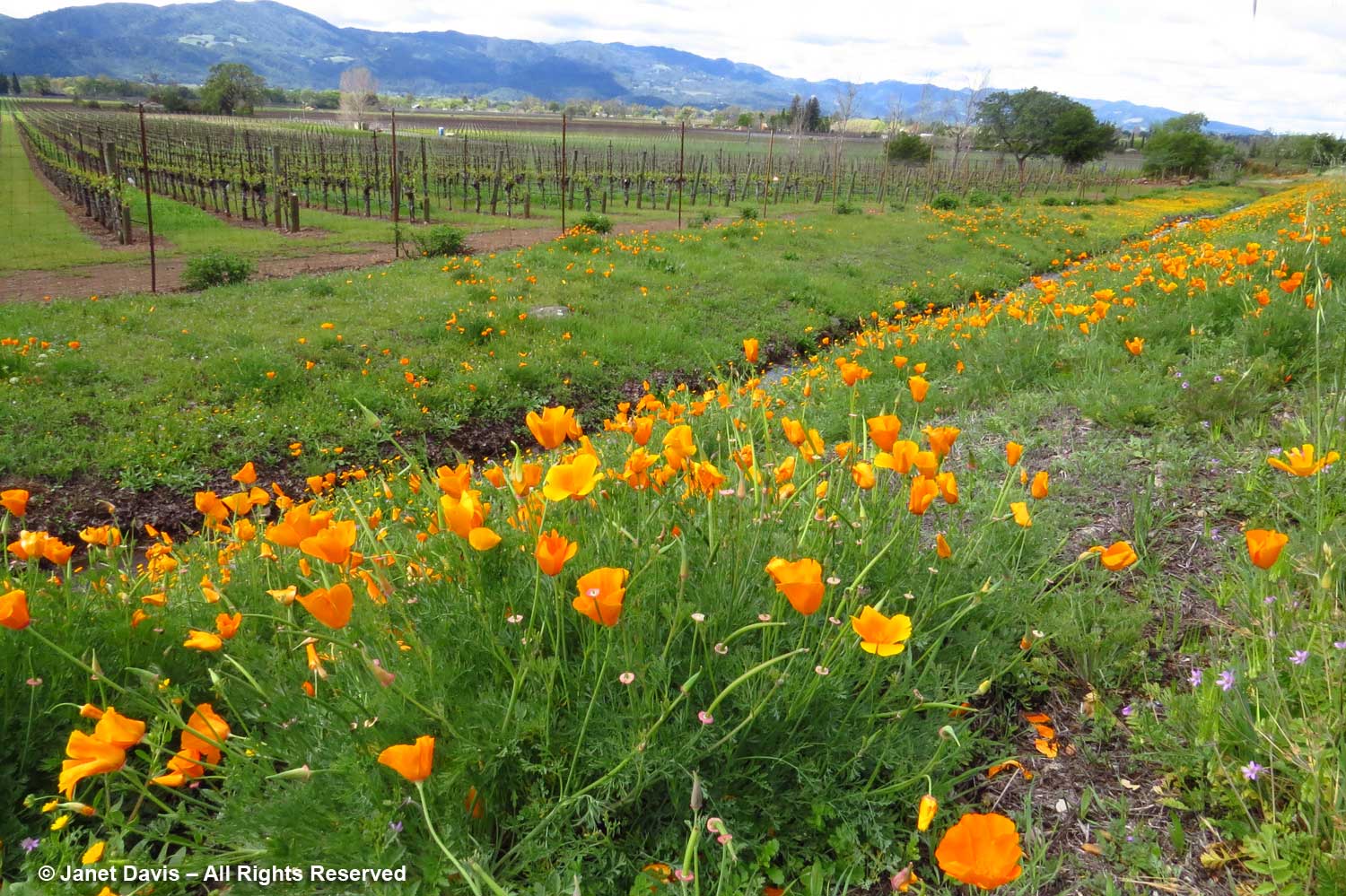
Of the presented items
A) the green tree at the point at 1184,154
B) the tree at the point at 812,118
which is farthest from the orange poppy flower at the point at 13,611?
the tree at the point at 812,118

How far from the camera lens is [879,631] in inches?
48.8

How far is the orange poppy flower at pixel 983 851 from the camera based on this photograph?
0.88 m

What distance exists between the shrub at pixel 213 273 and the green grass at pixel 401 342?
35.4 inches

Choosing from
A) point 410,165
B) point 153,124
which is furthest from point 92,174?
point 153,124

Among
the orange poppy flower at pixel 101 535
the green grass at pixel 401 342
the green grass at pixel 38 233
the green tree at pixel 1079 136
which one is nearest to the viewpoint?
the orange poppy flower at pixel 101 535

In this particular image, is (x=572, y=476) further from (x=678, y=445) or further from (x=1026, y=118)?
(x=1026, y=118)

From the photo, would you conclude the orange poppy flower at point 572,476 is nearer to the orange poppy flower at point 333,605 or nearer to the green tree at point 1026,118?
the orange poppy flower at point 333,605

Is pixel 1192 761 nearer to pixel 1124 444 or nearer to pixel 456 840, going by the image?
pixel 456 840

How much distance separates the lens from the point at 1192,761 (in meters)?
1.59

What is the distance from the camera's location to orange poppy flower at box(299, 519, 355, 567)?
1.35m

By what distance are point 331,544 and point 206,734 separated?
0.46 metres

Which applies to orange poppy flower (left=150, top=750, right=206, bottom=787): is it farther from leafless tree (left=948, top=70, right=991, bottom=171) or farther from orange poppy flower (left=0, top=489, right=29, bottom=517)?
leafless tree (left=948, top=70, right=991, bottom=171)

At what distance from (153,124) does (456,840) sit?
38.7 metres

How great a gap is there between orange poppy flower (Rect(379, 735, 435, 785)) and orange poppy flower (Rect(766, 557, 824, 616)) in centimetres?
57
